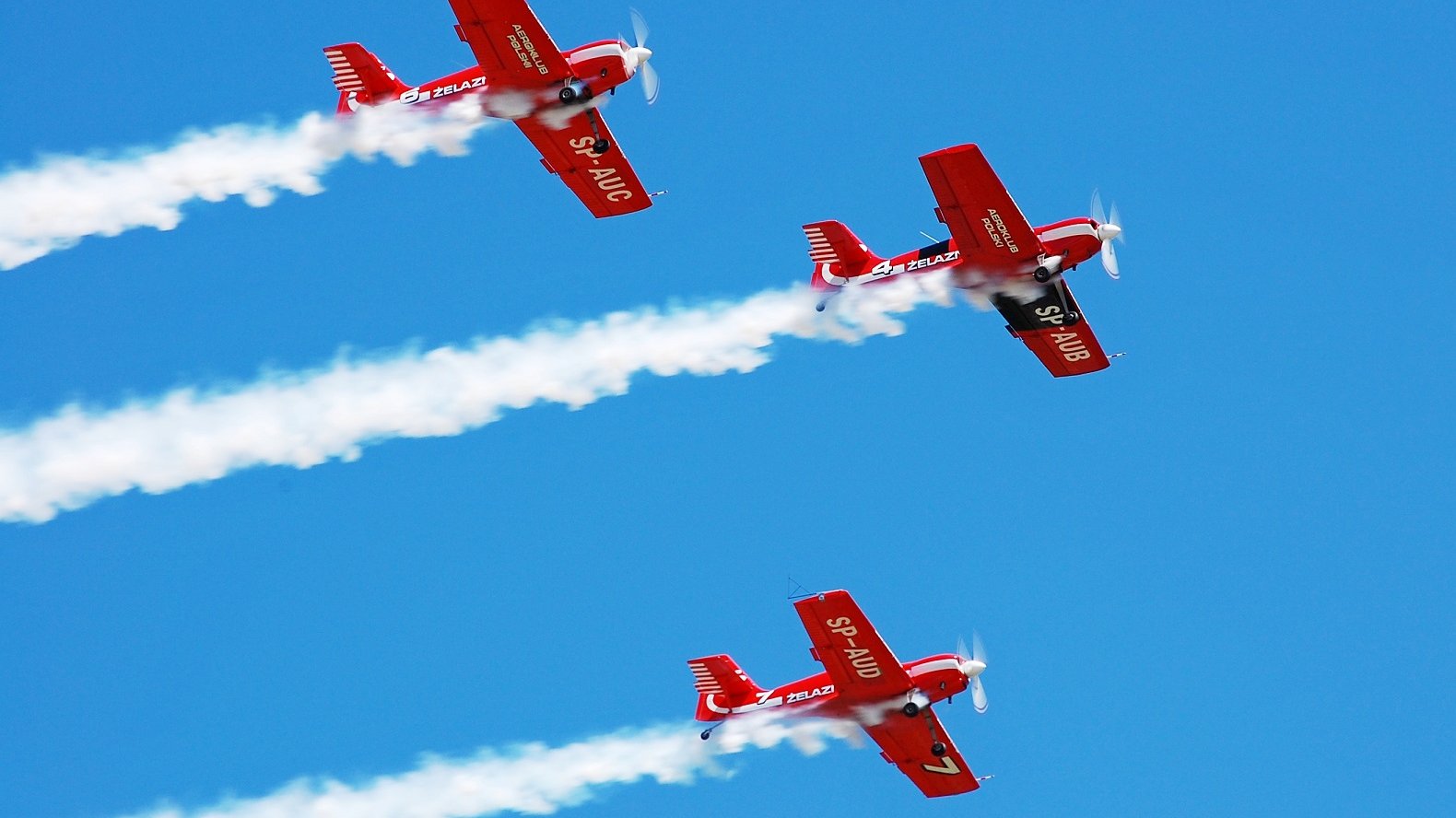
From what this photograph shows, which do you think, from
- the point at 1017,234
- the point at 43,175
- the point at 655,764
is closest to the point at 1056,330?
the point at 1017,234

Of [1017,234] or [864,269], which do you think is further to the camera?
[864,269]

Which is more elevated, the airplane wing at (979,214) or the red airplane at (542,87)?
the red airplane at (542,87)

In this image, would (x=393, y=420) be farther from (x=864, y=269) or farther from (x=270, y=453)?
(x=864, y=269)

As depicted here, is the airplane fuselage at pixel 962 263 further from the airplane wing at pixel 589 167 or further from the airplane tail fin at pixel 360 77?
the airplane tail fin at pixel 360 77

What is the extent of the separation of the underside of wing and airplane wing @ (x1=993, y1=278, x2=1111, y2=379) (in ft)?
23.2

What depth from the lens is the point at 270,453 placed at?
2151 inches

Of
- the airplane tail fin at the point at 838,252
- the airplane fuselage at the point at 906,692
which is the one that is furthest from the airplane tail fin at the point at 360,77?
the airplane fuselage at the point at 906,692

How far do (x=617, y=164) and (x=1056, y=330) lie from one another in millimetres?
9565

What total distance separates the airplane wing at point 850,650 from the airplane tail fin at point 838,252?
7.68m

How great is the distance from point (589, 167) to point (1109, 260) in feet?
35.1

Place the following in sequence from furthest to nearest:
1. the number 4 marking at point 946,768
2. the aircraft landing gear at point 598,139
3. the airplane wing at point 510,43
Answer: the number 4 marking at point 946,768 → the aircraft landing gear at point 598,139 → the airplane wing at point 510,43

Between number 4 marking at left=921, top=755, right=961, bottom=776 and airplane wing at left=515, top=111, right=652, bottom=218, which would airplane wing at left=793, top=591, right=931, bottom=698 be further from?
airplane wing at left=515, top=111, right=652, bottom=218

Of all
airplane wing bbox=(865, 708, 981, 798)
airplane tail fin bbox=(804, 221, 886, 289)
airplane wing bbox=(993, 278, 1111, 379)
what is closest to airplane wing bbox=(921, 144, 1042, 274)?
airplane wing bbox=(993, 278, 1111, 379)

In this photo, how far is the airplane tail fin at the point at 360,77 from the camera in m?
56.1
